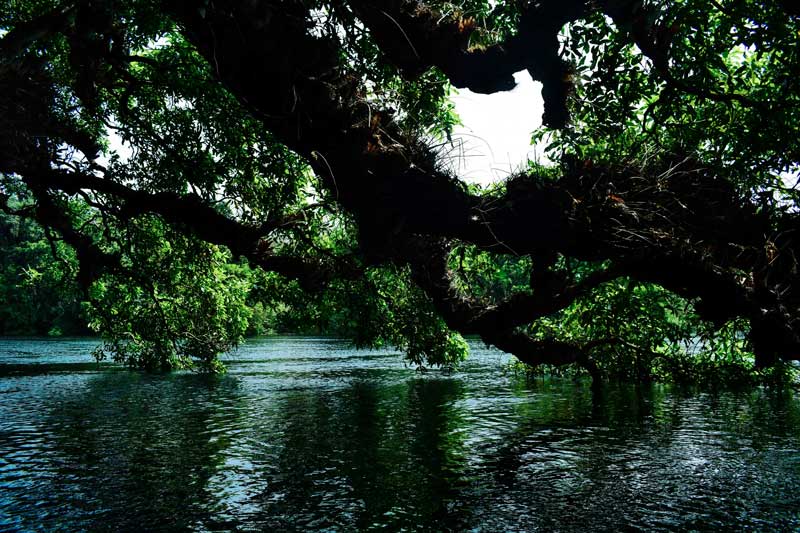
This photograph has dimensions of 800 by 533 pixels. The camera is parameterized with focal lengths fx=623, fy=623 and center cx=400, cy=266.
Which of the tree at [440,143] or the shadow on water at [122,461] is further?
the shadow on water at [122,461]

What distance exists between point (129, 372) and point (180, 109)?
90.5 ft

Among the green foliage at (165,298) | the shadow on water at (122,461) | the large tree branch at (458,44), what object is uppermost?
the large tree branch at (458,44)

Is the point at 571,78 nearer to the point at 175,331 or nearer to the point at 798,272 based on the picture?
the point at 798,272

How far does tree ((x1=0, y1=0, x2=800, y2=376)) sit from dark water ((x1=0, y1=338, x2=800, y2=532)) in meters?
3.23

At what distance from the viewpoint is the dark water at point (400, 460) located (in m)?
→ 9.95

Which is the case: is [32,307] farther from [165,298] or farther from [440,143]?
[440,143]

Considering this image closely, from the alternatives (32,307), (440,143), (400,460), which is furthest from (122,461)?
(32,307)

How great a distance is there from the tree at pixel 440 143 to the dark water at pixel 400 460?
3.23 metres

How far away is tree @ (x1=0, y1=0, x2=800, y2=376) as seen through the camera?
6293mm

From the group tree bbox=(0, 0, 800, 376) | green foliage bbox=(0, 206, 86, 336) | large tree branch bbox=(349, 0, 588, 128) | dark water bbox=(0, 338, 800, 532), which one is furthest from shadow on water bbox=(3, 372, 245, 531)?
green foliage bbox=(0, 206, 86, 336)

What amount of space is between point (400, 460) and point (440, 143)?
891 centimetres

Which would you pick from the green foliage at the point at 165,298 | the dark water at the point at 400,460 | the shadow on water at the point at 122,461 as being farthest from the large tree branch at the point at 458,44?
the green foliage at the point at 165,298

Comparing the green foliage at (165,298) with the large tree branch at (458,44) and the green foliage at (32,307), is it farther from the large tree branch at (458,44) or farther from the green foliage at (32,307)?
the green foliage at (32,307)

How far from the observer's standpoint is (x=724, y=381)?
22.4 metres
